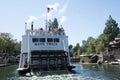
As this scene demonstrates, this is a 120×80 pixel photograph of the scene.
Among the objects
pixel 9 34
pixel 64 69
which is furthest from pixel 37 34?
pixel 9 34

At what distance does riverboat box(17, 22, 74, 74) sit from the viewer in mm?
50594

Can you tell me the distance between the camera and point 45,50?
170 ft

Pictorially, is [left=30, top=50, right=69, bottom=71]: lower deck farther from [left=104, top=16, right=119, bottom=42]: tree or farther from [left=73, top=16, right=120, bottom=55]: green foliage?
[left=104, top=16, right=119, bottom=42]: tree

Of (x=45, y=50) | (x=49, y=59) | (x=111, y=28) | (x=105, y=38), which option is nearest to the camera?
(x=49, y=59)

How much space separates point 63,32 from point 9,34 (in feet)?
242

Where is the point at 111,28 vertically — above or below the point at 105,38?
above

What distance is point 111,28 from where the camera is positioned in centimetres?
12294

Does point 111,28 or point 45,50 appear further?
point 111,28

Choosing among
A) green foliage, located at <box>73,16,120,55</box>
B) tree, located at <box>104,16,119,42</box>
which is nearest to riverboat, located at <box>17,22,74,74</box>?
green foliage, located at <box>73,16,120,55</box>

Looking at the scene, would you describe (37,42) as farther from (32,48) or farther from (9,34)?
(9,34)

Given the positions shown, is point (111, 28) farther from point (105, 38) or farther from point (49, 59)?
point (49, 59)

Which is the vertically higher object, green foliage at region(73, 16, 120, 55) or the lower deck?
green foliage at region(73, 16, 120, 55)

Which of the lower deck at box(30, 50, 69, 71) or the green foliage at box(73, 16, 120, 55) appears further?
the green foliage at box(73, 16, 120, 55)

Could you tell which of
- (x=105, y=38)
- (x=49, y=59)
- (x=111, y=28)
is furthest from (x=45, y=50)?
(x=111, y=28)
